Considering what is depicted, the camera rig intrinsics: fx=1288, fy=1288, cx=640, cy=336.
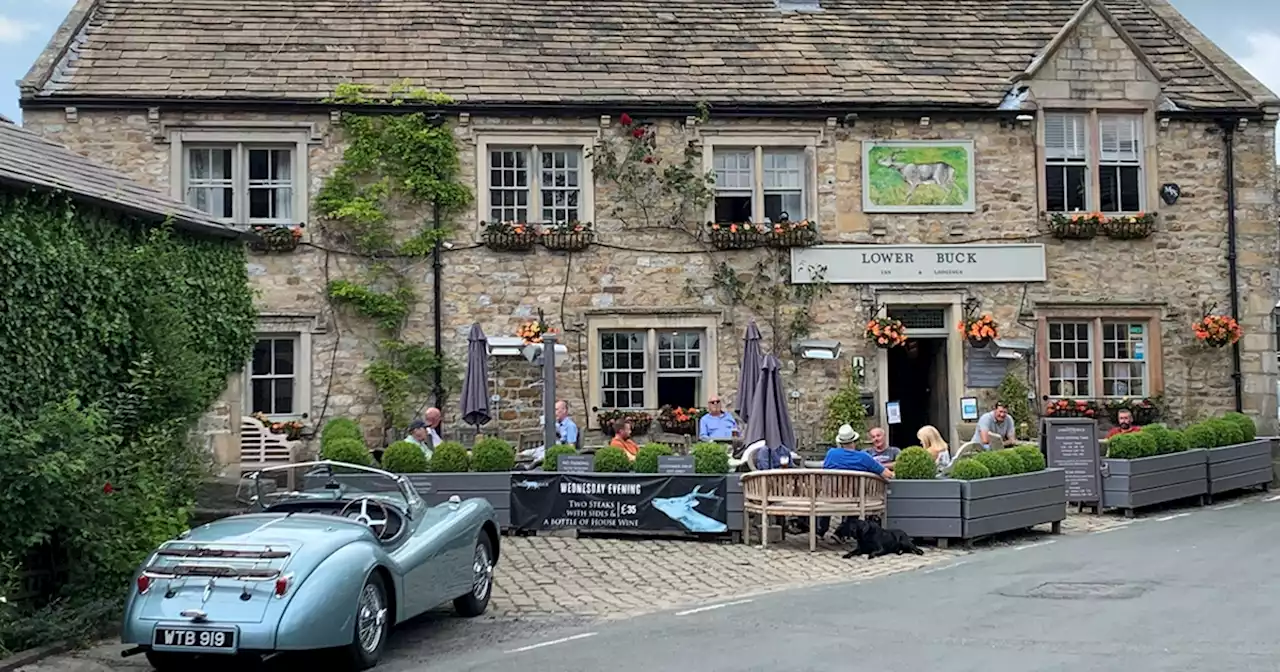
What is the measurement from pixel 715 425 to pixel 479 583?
7904mm

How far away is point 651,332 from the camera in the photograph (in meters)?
19.5

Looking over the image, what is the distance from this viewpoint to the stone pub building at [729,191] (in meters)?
18.9

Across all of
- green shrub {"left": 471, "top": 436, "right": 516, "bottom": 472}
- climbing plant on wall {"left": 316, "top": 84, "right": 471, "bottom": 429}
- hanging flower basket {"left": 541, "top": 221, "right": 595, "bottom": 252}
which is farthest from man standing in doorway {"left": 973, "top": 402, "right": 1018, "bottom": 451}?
climbing plant on wall {"left": 316, "top": 84, "right": 471, "bottom": 429}

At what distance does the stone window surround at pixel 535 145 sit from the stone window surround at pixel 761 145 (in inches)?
68.3

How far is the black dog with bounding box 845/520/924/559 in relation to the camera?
13.3 metres

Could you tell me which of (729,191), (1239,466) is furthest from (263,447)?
(1239,466)

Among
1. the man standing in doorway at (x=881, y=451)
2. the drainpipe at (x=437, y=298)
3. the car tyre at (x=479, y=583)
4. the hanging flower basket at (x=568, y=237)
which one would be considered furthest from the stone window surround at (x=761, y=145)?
the car tyre at (x=479, y=583)

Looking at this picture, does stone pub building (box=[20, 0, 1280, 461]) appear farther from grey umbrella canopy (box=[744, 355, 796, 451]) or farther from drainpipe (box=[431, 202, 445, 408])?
grey umbrella canopy (box=[744, 355, 796, 451])

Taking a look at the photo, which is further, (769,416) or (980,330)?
(980,330)

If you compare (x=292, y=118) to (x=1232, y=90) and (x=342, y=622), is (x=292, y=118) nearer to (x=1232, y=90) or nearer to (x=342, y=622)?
(x=342, y=622)

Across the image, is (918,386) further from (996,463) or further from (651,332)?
(996,463)

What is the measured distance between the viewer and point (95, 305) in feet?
34.1

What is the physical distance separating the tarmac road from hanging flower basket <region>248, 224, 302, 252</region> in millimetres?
10499

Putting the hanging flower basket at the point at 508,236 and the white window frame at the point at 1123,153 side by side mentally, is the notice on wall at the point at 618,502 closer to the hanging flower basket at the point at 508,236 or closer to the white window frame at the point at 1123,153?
the hanging flower basket at the point at 508,236
